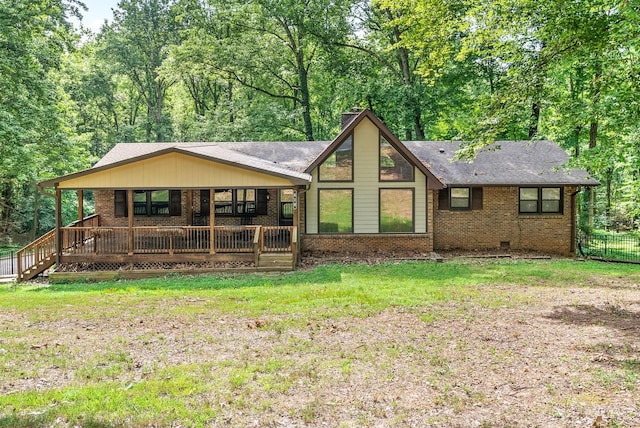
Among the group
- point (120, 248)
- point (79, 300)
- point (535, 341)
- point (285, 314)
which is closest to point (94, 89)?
point (120, 248)

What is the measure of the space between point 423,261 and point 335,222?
345cm

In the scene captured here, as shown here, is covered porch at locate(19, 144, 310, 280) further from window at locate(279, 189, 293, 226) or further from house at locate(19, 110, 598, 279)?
window at locate(279, 189, 293, 226)

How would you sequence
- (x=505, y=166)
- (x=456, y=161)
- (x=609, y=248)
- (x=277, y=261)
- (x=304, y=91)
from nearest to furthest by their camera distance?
1. (x=277, y=261)
2. (x=456, y=161)
3. (x=505, y=166)
4. (x=609, y=248)
5. (x=304, y=91)

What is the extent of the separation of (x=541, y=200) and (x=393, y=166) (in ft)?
20.2

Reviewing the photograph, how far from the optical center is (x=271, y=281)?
12.7 metres

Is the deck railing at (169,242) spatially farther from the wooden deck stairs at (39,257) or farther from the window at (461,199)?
the window at (461,199)

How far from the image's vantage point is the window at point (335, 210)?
1686 centimetres

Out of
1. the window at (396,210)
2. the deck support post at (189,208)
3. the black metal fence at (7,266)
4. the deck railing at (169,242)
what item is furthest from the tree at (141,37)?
the window at (396,210)

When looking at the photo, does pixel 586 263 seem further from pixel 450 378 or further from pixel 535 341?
pixel 450 378

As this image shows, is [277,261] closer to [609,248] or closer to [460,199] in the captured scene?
[460,199]

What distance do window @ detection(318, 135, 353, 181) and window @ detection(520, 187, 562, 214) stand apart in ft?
22.5

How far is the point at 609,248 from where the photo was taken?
2008 cm

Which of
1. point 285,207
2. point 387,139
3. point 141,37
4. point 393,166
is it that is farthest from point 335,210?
point 141,37

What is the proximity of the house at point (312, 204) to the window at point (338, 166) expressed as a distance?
0.04 metres
